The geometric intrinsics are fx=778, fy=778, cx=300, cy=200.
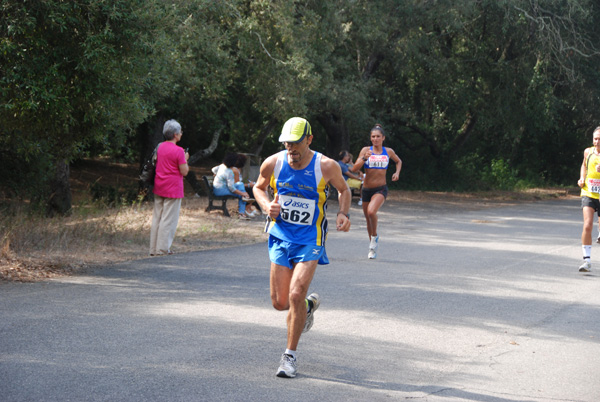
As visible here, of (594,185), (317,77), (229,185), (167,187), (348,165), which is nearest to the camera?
(594,185)

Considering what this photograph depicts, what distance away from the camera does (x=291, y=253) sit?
5.92 meters

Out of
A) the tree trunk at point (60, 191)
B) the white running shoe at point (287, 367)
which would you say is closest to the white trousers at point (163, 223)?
the white running shoe at point (287, 367)

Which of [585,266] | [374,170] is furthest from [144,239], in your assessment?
[585,266]

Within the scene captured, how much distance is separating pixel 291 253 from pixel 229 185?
11561mm

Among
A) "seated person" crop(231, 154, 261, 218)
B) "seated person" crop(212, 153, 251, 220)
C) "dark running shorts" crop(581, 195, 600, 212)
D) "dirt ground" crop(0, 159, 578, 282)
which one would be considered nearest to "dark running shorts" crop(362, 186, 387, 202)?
"dirt ground" crop(0, 159, 578, 282)

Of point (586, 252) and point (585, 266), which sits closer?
point (585, 266)

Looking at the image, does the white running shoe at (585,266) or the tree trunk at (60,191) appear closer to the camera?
the white running shoe at (585,266)

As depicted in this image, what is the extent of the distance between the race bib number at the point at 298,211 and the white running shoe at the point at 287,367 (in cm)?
104

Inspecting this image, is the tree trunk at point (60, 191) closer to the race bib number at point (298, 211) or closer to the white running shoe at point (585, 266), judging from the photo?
the white running shoe at point (585, 266)

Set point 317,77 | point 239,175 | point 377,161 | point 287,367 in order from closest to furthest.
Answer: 1. point 287,367
2. point 377,161
3. point 239,175
4. point 317,77

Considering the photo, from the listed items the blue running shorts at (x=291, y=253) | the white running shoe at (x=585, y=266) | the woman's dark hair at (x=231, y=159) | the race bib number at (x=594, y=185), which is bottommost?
the white running shoe at (x=585, y=266)

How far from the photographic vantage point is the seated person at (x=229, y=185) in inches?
684

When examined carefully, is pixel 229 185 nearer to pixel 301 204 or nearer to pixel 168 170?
pixel 168 170

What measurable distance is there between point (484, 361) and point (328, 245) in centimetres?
766
